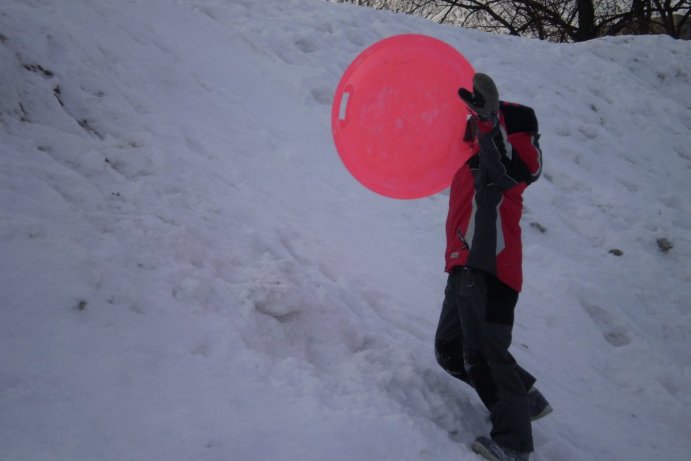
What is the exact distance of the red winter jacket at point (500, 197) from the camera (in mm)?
2311

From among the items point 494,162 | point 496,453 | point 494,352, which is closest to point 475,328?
point 494,352

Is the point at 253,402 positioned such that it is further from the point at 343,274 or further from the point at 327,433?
the point at 343,274

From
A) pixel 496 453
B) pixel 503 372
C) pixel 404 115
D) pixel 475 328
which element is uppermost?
pixel 404 115

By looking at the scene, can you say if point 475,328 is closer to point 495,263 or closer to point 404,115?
point 495,263

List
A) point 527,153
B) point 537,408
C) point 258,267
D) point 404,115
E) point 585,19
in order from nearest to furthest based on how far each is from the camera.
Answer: point 527,153 → point 537,408 → point 404,115 → point 258,267 → point 585,19

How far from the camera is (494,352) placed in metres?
2.34

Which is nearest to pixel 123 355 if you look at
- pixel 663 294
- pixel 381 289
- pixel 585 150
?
pixel 381 289

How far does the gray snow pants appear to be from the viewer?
2305mm

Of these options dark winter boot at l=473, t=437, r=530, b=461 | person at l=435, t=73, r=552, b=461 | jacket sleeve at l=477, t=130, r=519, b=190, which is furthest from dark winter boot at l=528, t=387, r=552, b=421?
jacket sleeve at l=477, t=130, r=519, b=190

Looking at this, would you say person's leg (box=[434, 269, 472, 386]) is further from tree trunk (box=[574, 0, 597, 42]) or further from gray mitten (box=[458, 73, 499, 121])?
tree trunk (box=[574, 0, 597, 42])

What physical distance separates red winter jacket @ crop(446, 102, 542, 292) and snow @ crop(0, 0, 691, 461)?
0.73m

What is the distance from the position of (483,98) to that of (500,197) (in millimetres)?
482

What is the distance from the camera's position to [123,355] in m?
1.93

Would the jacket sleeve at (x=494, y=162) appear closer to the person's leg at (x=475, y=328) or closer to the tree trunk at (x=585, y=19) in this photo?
the person's leg at (x=475, y=328)
